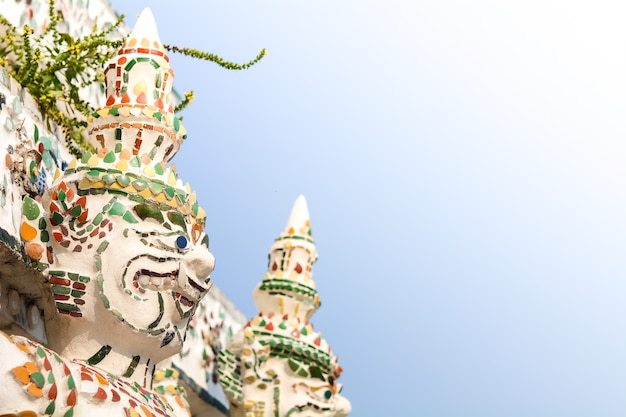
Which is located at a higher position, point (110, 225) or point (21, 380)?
point (110, 225)


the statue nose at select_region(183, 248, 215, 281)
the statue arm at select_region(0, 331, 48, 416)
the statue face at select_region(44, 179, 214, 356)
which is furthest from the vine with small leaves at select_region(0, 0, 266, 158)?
the statue arm at select_region(0, 331, 48, 416)

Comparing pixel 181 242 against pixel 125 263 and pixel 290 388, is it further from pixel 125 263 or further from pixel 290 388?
pixel 290 388

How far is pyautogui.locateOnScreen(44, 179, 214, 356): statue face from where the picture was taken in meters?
3.45

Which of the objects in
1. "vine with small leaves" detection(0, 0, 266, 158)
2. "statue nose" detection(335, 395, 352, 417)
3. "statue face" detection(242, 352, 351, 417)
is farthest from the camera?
"statue nose" detection(335, 395, 352, 417)

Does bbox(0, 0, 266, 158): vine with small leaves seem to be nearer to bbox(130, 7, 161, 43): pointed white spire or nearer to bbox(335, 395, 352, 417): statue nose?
bbox(130, 7, 161, 43): pointed white spire

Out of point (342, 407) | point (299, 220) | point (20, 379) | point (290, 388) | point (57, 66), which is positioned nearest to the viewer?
point (20, 379)

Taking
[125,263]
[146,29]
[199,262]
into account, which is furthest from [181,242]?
[146,29]

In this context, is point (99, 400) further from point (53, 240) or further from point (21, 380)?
point (53, 240)

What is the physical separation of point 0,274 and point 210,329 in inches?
99.6

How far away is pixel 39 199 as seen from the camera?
3672 mm

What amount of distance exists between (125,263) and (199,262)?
9.3 inches

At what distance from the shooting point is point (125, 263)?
136 inches

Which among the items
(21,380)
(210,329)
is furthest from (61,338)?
(210,329)

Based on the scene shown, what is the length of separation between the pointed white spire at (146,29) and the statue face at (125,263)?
30.5 inches
